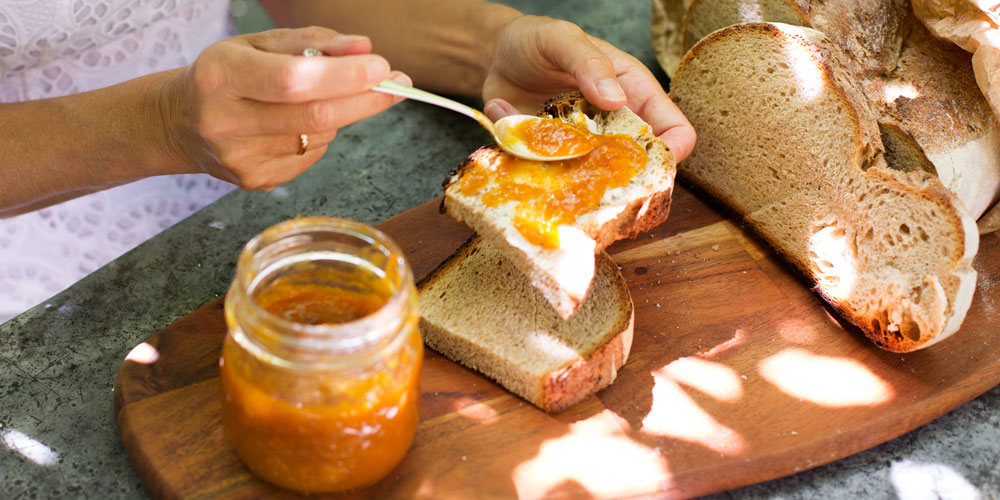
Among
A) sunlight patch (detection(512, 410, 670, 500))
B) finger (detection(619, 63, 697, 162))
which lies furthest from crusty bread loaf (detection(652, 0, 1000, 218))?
sunlight patch (detection(512, 410, 670, 500))

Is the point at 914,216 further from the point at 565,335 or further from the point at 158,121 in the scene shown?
the point at 158,121

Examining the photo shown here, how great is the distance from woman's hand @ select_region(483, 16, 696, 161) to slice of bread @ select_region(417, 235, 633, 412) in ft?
1.83

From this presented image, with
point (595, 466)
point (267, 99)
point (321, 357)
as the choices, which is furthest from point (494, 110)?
point (321, 357)

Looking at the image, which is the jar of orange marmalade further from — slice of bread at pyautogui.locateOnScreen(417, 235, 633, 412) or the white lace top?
the white lace top

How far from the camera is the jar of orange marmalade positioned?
5.06ft

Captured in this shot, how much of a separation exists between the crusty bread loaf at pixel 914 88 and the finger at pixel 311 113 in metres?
1.59

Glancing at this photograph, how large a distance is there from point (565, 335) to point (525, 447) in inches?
13.1

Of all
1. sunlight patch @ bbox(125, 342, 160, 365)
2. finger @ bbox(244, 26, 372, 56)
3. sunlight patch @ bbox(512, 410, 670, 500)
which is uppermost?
finger @ bbox(244, 26, 372, 56)

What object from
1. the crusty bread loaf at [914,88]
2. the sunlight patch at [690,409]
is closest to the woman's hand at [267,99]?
the sunlight patch at [690,409]

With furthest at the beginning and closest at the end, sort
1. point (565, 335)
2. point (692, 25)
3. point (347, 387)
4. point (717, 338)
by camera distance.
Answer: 1. point (692, 25)
2. point (717, 338)
3. point (565, 335)
4. point (347, 387)

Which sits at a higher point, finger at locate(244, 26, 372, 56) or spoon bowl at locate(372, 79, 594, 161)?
finger at locate(244, 26, 372, 56)

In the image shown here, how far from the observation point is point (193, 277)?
2.54 meters

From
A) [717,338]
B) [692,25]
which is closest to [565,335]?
[717,338]

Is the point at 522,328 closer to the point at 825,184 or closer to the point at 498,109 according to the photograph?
the point at 498,109
